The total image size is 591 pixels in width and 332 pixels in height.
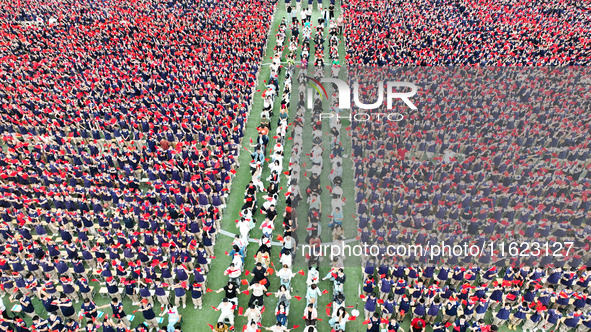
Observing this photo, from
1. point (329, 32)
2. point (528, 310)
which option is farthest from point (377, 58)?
point (528, 310)

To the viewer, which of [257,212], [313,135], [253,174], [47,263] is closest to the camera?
[47,263]

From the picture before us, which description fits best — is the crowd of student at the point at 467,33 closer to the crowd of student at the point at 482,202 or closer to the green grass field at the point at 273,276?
the crowd of student at the point at 482,202

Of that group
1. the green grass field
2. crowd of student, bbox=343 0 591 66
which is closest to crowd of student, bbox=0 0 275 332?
the green grass field

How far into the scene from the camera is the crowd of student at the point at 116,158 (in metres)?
13.4

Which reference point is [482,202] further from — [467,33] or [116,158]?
[467,33]

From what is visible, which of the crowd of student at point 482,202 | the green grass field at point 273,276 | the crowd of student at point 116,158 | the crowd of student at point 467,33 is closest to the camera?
the crowd of student at point 482,202

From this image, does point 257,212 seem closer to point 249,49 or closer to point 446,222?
point 446,222

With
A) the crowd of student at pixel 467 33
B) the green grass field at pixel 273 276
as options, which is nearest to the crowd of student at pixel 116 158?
the green grass field at pixel 273 276

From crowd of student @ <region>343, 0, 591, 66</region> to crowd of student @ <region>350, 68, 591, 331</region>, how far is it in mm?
3537

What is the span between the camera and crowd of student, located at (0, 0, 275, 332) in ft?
43.9

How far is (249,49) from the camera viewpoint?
28.1 m

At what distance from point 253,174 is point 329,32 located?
1842cm

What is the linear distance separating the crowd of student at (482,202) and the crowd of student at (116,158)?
21.2 ft

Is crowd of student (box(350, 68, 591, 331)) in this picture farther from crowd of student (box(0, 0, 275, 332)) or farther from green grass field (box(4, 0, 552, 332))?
crowd of student (box(0, 0, 275, 332))
